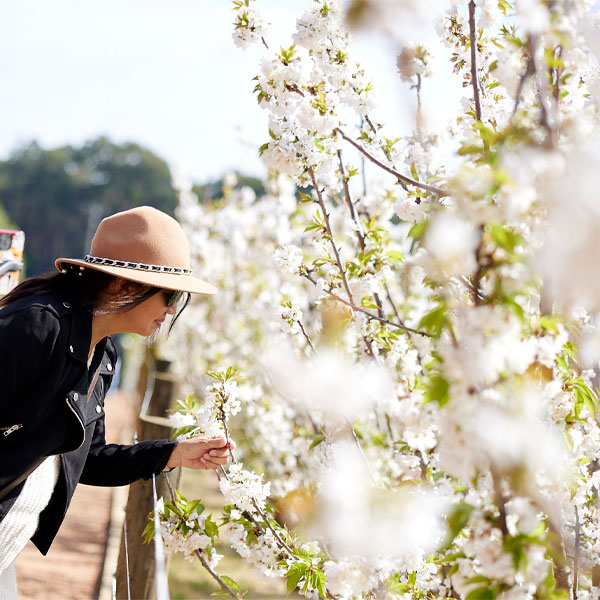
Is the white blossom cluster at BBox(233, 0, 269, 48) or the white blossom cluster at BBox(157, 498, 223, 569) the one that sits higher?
the white blossom cluster at BBox(233, 0, 269, 48)

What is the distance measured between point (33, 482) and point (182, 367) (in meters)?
9.90

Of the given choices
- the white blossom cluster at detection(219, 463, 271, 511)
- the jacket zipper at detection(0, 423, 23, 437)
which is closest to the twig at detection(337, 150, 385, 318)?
the white blossom cluster at detection(219, 463, 271, 511)

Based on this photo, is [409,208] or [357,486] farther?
[409,208]

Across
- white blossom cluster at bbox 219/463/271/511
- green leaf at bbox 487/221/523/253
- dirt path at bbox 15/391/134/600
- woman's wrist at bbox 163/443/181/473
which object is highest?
green leaf at bbox 487/221/523/253

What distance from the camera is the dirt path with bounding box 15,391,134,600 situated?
399cm

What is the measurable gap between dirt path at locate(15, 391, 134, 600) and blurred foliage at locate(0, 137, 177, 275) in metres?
60.2

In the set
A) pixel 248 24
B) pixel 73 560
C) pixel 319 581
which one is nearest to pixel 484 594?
pixel 319 581

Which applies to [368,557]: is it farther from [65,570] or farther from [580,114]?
[65,570]

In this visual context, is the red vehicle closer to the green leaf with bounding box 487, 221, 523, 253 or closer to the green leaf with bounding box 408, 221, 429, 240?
the green leaf with bounding box 408, 221, 429, 240

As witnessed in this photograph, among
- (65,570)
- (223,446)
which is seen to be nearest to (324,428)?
(223,446)

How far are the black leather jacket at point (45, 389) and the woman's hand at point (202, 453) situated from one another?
12.6 inches

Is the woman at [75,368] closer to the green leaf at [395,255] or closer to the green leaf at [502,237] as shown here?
the green leaf at [395,255]

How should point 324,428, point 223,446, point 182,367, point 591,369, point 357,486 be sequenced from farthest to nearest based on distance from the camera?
point 182,367
point 324,428
point 591,369
point 223,446
point 357,486

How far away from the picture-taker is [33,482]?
2008 mm
